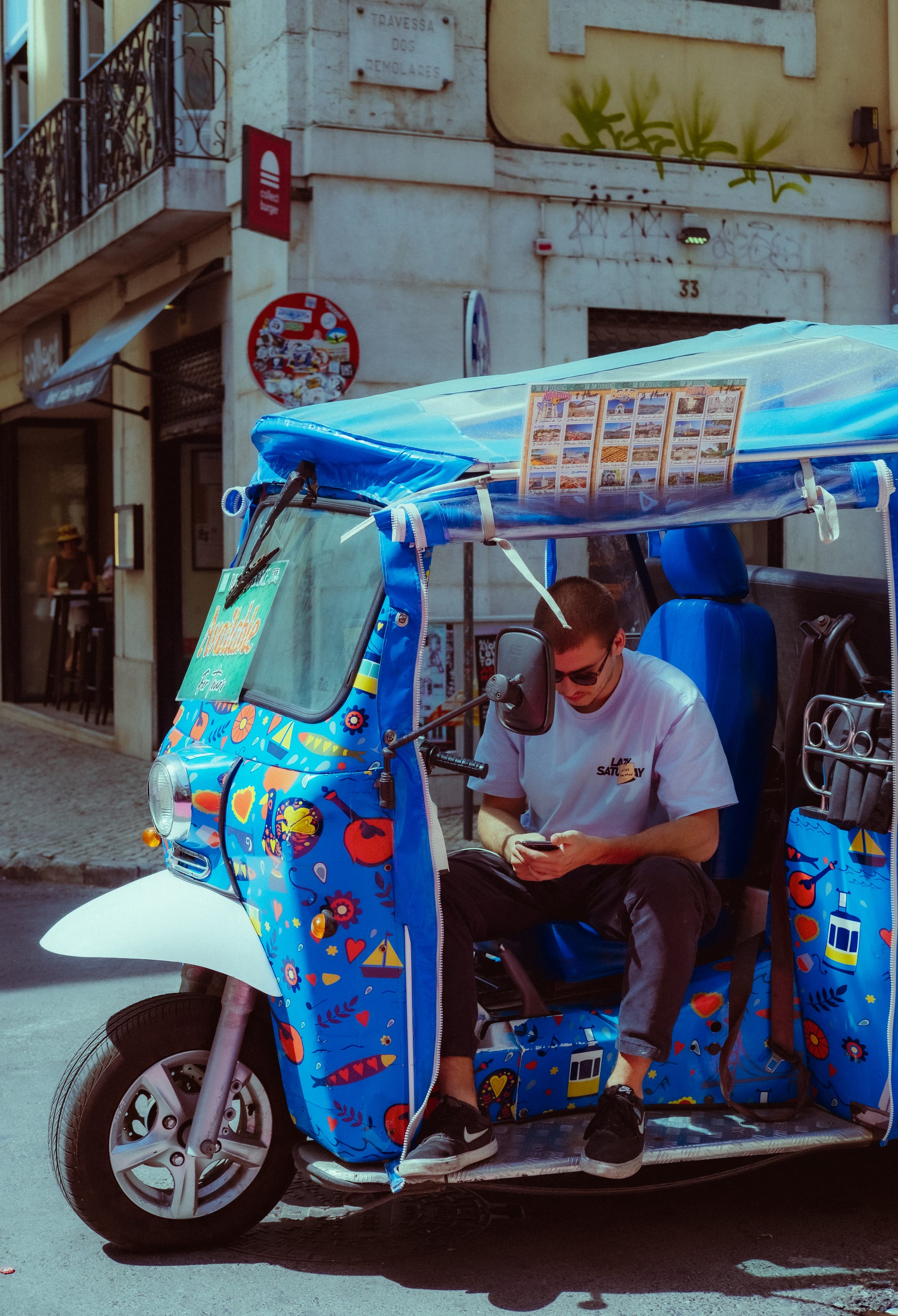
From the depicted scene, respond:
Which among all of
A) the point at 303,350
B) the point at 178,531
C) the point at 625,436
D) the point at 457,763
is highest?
the point at 303,350

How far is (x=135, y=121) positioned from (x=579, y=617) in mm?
10412

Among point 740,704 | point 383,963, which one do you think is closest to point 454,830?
point 740,704

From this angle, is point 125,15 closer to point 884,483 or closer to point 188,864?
point 188,864

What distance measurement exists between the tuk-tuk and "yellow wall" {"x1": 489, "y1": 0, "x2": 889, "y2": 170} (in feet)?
23.7

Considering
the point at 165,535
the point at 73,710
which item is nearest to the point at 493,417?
the point at 165,535

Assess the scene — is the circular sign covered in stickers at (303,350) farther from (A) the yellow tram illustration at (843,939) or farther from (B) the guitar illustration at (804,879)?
(A) the yellow tram illustration at (843,939)

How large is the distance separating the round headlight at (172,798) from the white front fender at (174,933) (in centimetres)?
15

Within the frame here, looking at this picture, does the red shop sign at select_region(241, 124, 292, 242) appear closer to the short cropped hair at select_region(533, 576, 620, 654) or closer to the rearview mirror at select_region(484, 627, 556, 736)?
the short cropped hair at select_region(533, 576, 620, 654)

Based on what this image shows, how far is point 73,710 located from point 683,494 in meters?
13.6

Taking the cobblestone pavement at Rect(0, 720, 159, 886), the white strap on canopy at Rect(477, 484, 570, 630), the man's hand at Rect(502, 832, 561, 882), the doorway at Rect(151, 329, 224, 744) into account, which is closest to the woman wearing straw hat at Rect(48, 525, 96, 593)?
the cobblestone pavement at Rect(0, 720, 159, 886)

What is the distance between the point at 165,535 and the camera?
13.0 m

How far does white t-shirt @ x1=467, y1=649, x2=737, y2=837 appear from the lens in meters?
3.81

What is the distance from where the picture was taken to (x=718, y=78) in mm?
11258

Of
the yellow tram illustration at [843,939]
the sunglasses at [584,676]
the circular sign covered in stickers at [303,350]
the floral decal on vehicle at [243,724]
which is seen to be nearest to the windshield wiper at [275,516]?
the floral decal on vehicle at [243,724]
